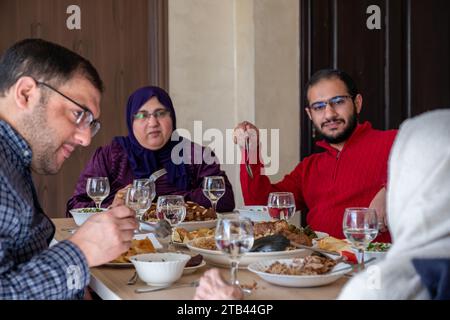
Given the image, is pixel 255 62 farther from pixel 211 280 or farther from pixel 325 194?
pixel 211 280

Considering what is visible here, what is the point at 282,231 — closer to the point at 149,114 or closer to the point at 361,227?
the point at 361,227

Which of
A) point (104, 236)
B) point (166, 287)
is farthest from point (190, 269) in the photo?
point (104, 236)

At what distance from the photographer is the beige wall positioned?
3.87m

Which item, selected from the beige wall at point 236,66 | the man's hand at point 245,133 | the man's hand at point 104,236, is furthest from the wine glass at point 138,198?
the beige wall at point 236,66

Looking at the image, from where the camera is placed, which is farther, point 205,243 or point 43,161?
point 205,243

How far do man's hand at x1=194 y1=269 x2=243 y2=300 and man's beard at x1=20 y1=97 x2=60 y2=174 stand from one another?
0.59 metres

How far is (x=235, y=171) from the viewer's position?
161 inches

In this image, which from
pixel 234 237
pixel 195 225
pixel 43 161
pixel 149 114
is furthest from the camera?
pixel 149 114

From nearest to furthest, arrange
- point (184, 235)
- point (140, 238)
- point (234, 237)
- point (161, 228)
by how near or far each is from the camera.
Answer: point (234, 237), point (161, 228), point (184, 235), point (140, 238)

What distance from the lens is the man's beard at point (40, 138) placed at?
4.93 feet

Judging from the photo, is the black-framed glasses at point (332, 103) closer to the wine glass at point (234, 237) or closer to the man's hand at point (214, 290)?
the wine glass at point (234, 237)

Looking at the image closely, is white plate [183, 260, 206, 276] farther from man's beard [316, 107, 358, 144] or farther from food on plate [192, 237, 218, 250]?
man's beard [316, 107, 358, 144]

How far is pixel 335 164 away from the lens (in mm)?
2799

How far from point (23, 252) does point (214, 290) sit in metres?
0.56
